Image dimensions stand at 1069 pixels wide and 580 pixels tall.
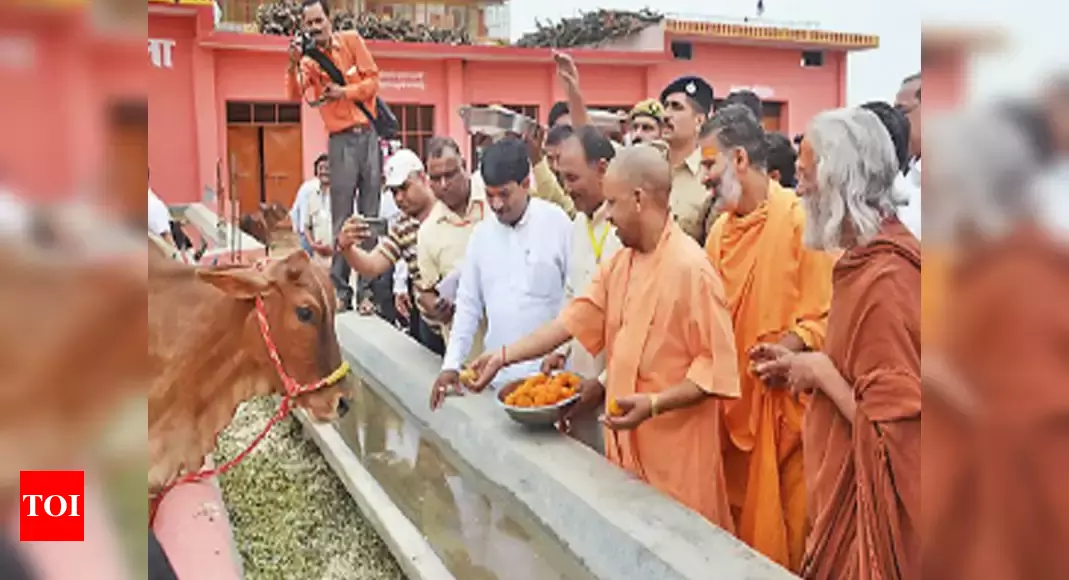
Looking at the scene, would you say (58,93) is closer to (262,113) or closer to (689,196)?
(689,196)

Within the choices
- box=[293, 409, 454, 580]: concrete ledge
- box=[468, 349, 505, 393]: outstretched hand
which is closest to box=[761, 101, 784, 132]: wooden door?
box=[293, 409, 454, 580]: concrete ledge

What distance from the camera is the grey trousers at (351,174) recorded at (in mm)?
6980

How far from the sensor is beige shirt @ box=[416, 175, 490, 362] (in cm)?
483

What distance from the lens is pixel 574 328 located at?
346 cm

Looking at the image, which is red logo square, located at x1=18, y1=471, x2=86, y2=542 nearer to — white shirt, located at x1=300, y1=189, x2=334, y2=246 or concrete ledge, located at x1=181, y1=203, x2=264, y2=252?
white shirt, located at x1=300, y1=189, x2=334, y2=246

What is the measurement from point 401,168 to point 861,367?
10.6 feet

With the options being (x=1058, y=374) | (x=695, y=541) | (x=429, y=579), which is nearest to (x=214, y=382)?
(x=429, y=579)

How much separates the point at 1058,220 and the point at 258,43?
50.8ft

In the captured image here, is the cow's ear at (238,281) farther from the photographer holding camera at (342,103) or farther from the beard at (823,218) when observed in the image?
the photographer holding camera at (342,103)

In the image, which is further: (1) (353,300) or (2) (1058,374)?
(1) (353,300)

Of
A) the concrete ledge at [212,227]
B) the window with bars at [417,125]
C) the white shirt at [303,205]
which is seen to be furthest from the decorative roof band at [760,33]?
the white shirt at [303,205]

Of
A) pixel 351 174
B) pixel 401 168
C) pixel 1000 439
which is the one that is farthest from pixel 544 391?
pixel 351 174

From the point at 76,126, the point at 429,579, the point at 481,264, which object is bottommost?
the point at 429,579

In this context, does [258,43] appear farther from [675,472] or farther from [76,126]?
[76,126]
